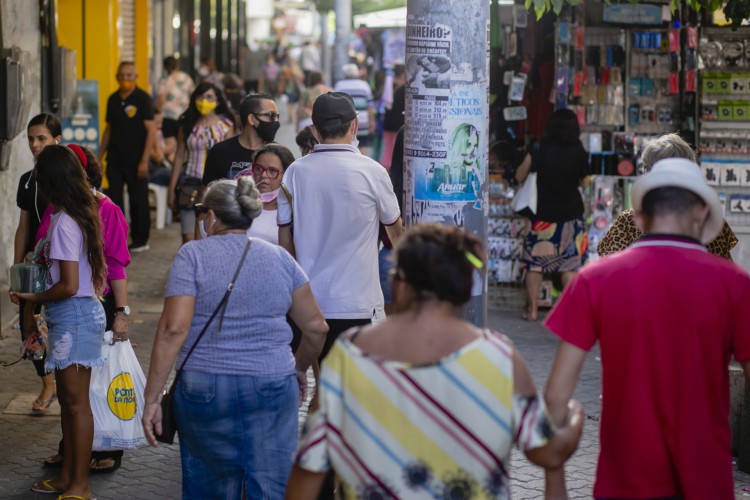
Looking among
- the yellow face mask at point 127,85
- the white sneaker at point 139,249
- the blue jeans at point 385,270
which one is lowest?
the white sneaker at point 139,249

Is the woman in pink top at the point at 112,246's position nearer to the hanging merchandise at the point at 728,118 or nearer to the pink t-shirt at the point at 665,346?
the pink t-shirt at the point at 665,346


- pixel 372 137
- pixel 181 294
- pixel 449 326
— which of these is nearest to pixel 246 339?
pixel 181 294

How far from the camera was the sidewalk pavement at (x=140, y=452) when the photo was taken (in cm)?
632

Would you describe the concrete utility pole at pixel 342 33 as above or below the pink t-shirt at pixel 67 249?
above

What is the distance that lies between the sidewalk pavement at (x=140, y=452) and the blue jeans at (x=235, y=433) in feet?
5.40

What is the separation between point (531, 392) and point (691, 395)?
62cm

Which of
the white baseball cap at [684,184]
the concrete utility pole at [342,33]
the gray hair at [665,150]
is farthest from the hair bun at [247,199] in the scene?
the concrete utility pole at [342,33]

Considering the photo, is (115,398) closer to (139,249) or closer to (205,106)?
(205,106)

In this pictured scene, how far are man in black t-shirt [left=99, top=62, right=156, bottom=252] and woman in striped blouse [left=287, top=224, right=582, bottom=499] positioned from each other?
1016cm

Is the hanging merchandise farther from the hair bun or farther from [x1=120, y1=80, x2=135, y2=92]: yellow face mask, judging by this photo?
the hair bun

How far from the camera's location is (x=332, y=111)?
5.76 meters

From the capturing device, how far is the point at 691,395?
3711 millimetres

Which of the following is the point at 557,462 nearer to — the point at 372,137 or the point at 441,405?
the point at 441,405

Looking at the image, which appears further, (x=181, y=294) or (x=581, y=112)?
(x=581, y=112)
